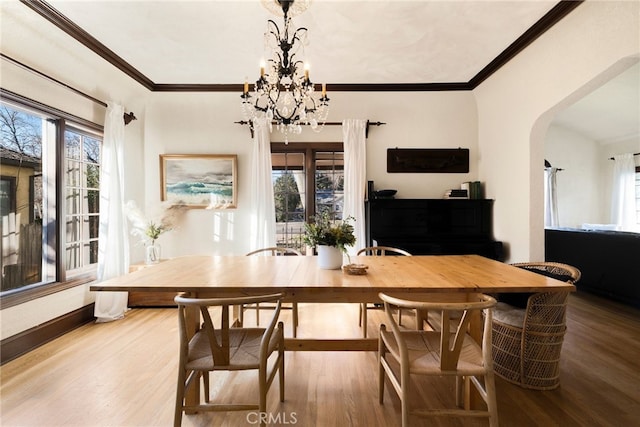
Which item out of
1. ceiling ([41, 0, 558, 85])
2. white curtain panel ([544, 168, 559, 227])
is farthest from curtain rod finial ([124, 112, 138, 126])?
white curtain panel ([544, 168, 559, 227])

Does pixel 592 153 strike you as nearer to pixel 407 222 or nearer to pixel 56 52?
pixel 407 222

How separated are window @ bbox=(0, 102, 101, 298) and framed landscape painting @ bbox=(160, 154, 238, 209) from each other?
0.84 metres

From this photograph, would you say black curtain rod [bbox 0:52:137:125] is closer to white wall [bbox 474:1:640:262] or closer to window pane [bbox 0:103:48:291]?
window pane [bbox 0:103:48:291]

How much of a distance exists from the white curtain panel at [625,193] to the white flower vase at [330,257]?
6.96 m

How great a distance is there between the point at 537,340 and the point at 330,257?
1472 mm

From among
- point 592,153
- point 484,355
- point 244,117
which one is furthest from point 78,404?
point 592,153

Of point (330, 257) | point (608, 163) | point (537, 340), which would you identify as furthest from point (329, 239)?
point (608, 163)

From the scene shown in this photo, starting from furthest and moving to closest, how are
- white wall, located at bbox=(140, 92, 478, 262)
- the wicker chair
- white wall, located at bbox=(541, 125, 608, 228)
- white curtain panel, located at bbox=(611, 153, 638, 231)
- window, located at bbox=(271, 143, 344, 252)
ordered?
white wall, located at bbox=(541, 125, 608, 228) < white curtain panel, located at bbox=(611, 153, 638, 231) < window, located at bbox=(271, 143, 344, 252) < white wall, located at bbox=(140, 92, 478, 262) < the wicker chair

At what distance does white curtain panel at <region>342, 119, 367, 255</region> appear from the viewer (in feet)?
13.1

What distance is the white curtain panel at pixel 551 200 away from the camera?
5.97 meters

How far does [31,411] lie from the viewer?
175cm

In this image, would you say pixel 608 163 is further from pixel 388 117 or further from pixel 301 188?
pixel 301 188

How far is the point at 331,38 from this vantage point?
9.39 feet

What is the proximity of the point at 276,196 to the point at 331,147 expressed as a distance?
1070 millimetres
